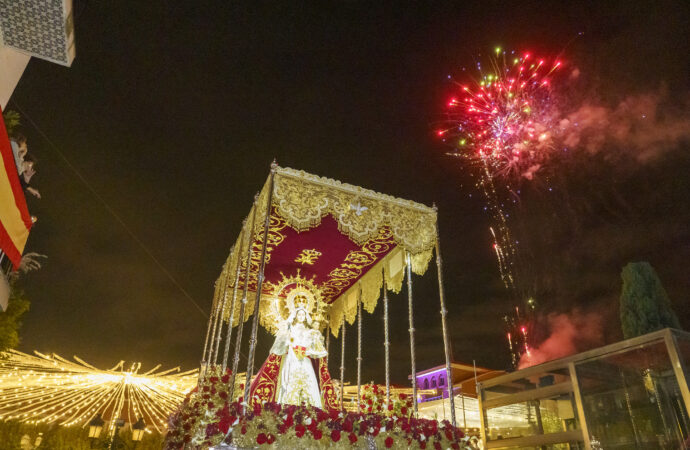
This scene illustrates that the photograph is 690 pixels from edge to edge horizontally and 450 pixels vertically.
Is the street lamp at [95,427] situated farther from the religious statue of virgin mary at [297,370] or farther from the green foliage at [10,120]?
the green foliage at [10,120]

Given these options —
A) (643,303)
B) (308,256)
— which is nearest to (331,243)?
(308,256)

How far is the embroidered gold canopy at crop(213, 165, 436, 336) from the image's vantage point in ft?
20.9

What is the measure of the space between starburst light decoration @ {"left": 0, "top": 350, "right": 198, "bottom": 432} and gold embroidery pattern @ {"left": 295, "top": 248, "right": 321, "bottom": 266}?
540 cm

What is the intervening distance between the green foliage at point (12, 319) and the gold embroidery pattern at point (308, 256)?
4.71 metres

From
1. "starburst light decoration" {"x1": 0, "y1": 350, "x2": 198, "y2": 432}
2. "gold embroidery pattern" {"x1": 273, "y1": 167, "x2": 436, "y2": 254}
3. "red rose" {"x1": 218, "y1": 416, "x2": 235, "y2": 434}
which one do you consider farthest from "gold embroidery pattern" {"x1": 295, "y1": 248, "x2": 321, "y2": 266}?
"starburst light decoration" {"x1": 0, "y1": 350, "x2": 198, "y2": 432}

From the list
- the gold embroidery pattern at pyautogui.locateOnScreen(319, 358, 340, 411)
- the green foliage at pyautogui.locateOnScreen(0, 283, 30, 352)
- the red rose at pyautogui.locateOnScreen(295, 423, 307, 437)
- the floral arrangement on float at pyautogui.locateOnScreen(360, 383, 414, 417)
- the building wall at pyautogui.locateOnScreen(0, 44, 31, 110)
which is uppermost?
the building wall at pyautogui.locateOnScreen(0, 44, 31, 110)

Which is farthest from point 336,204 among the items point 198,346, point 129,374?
point 198,346

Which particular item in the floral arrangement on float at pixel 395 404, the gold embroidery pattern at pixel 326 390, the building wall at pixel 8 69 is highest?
the building wall at pixel 8 69

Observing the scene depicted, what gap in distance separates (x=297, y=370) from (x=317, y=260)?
7.62 ft

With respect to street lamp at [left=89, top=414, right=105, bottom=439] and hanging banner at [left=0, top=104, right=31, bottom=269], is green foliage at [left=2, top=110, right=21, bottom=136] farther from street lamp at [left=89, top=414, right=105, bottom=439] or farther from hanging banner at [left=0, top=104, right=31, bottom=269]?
street lamp at [left=89, top=414, right=105, bottom=439]

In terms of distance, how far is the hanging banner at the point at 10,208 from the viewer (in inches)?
152

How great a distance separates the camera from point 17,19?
Result: 13.7 ft

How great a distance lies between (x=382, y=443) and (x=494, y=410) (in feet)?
16.5

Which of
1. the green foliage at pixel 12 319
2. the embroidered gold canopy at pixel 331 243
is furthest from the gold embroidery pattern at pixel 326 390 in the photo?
the green foliage at pixel 12 319
